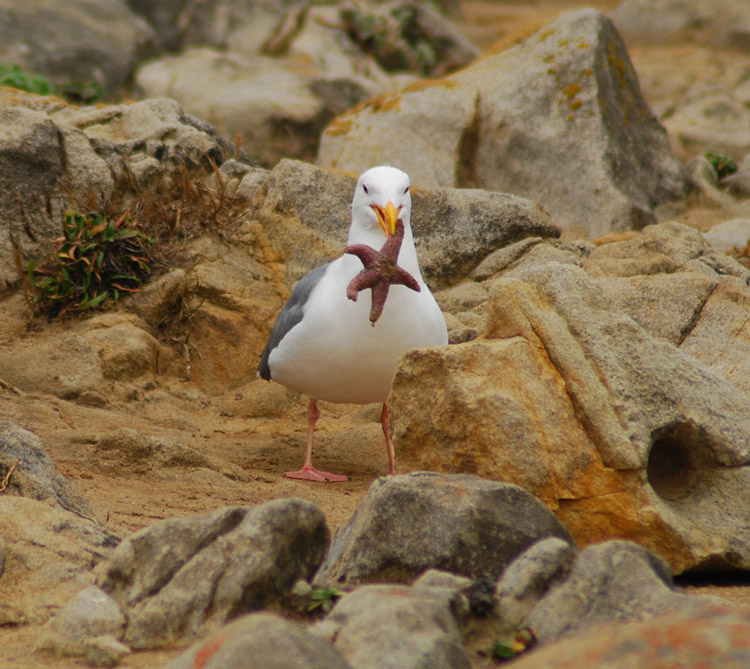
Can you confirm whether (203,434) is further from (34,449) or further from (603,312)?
(603,312)

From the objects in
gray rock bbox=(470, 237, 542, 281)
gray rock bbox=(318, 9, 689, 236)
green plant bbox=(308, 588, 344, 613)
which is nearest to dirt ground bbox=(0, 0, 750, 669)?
green plant bbox=(308, 588, 344, 613)

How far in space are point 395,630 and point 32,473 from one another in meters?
2.06

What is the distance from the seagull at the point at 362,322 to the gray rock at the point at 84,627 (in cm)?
235

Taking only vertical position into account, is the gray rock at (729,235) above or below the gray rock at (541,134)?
below

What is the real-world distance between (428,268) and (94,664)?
5411 millimetres

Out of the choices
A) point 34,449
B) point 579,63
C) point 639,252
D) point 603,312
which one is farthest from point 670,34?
point 34,449

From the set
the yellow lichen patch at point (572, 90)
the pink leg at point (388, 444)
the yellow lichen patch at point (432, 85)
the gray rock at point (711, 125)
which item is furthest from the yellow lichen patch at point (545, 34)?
the pink leg at point (388, 444)

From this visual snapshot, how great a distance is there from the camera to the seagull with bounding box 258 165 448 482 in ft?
17.3

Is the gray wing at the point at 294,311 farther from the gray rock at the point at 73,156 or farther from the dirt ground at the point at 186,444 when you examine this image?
Result: the gray rock at the point at 73,156

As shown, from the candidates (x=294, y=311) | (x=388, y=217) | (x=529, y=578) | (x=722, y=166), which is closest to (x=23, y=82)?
(x=294, y=311)

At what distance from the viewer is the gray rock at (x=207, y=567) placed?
112 inches

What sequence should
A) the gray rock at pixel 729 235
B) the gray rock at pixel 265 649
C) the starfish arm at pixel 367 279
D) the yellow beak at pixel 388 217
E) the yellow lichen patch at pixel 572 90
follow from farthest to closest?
1. the yellow lichen patch at pixel 572 90
2. the gray rock at pixel 729 235
3. the yellow beak at pixel 388 217
4. the starfish arm at pixel 367 279
5. the gray rock at pixel 265 649

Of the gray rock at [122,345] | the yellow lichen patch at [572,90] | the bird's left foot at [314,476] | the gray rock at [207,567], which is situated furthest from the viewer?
the yellow lichen patch at [572,90]

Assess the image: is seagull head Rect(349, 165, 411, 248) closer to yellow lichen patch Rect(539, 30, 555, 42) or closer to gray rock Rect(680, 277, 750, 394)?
gray rock Rect(680, 277, 750, 394)
